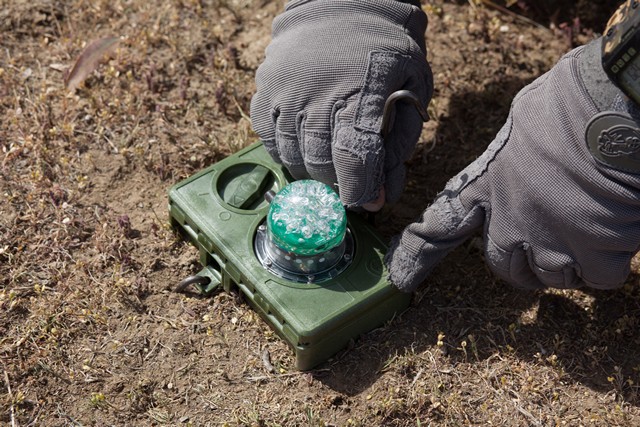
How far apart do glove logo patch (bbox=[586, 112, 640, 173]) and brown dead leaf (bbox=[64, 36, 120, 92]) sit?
2.12 metres

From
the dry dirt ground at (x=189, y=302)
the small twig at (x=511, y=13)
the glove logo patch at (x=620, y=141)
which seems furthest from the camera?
the small twig at (x=511, y=13)

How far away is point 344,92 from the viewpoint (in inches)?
90.1

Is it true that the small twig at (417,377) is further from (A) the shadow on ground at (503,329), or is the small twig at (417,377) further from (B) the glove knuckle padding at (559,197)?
(B) the glove knuckle padding at (559,197)

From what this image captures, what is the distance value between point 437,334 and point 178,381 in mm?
853

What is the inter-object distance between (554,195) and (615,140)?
0.24 metres

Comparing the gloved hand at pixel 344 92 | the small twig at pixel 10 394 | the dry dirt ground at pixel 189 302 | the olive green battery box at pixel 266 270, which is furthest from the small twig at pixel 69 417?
the gloved hand at pixel 344 92

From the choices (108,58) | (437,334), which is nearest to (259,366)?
(437,334)

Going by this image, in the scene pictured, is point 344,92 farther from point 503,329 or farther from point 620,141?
point 503,329

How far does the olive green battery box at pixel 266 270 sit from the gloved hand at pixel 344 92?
19 cm

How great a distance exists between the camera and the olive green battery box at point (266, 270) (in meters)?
2.35

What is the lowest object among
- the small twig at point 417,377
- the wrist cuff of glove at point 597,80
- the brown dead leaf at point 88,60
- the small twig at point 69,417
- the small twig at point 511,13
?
the small twig at point 69,417

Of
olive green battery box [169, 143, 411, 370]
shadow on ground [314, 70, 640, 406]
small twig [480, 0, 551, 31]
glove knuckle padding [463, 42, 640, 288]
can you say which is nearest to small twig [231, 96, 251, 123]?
olive green battery box [169, 143, 411, 370]

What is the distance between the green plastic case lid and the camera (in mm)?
2346

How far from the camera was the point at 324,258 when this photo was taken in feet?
7.97
